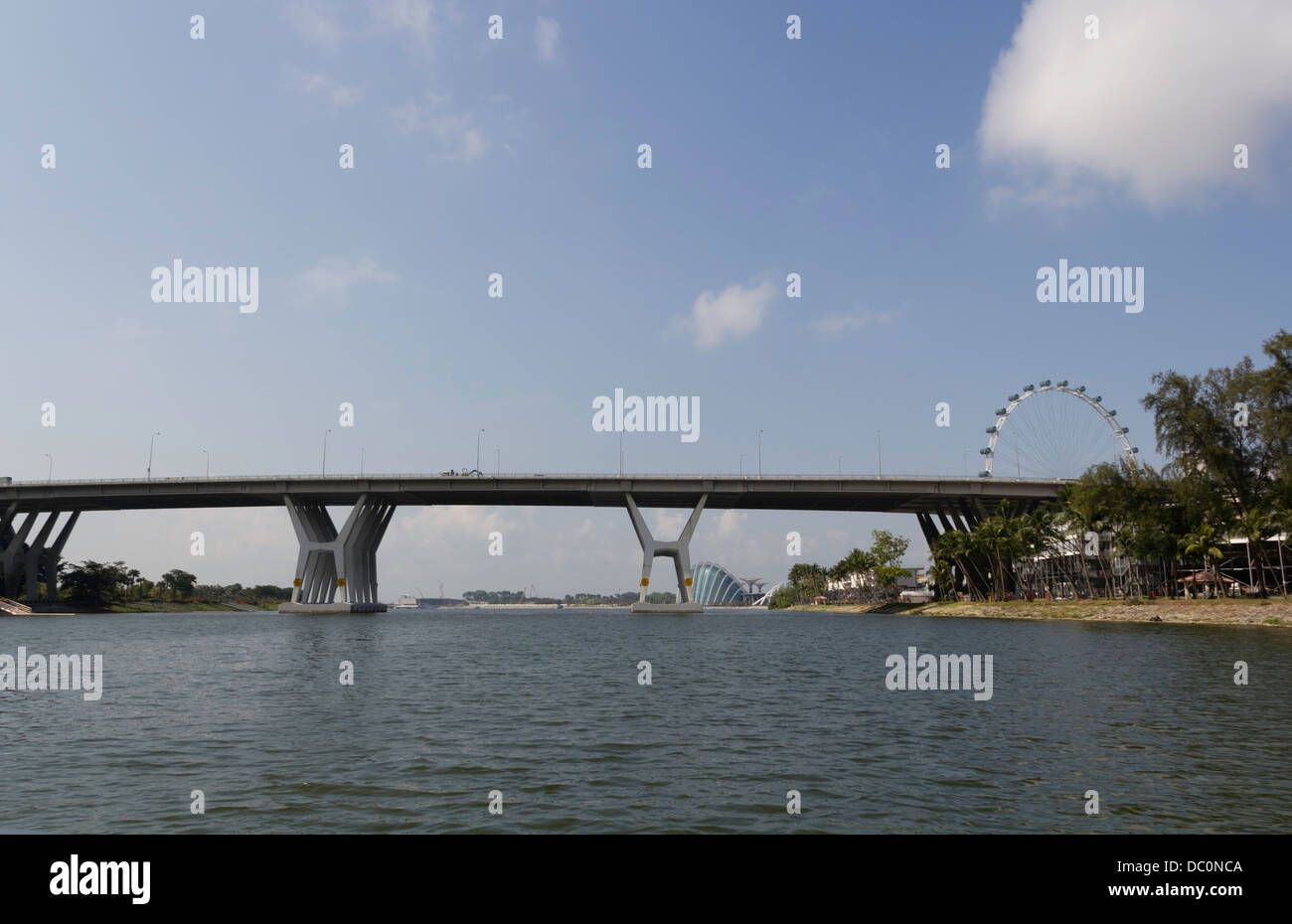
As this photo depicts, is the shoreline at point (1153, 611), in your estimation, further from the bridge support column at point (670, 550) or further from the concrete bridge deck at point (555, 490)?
the bridge support column at point (670, 550)

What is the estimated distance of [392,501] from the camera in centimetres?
14438

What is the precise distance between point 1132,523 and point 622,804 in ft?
319

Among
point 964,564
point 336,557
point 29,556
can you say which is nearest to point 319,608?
point 336,557

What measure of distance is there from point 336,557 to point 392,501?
14.2 metres

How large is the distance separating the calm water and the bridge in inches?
3497

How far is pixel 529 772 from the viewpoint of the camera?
53.1ft

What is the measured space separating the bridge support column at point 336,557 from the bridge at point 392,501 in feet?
0.78

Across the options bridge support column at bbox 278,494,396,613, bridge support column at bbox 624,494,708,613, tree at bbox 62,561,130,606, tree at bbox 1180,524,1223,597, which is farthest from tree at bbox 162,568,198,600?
tree at bbox 1180,524,1223,597

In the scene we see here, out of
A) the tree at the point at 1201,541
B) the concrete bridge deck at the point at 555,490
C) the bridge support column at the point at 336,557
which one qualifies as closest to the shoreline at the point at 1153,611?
the tree at the point at 1201,541

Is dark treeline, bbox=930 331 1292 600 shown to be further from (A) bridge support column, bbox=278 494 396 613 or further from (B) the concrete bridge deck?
(A) bridge support column, bbox=278 494 396 613

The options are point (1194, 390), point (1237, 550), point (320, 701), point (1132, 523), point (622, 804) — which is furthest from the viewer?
point (1237, 550)
